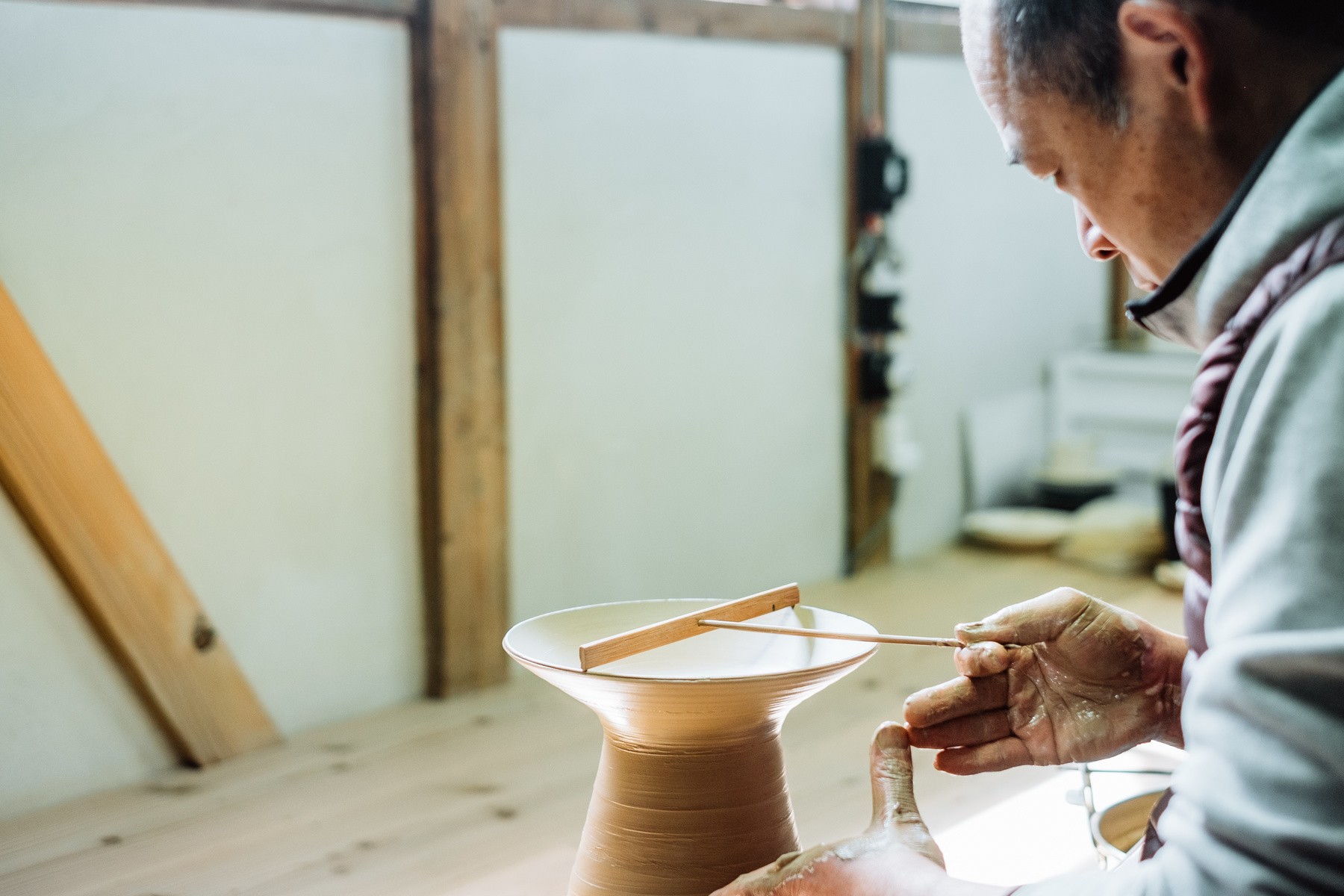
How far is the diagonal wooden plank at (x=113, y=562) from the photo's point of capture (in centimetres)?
201

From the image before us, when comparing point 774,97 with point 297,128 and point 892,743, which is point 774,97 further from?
point 892,743

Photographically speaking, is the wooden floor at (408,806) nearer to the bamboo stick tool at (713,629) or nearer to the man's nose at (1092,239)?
the bamboo stick tool at (713,629)

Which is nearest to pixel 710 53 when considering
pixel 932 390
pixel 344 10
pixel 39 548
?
pixel 344 10

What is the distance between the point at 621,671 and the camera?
4.29 feet

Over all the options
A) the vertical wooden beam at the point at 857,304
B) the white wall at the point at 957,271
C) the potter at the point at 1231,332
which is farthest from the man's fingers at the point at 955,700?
the white wall at the point at 957,271

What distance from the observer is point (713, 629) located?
135 cm

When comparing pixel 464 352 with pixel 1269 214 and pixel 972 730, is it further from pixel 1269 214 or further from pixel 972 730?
pixel 1269 214

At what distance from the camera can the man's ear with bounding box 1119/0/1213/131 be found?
84 centimetres

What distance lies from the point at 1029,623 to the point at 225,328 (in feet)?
5.10

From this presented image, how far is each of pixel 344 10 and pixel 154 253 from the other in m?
0.57

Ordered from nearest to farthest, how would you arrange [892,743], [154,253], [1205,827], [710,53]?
A: 1. [1205,827]
2. [892,743]
3. [154,253]
4. [710,53]

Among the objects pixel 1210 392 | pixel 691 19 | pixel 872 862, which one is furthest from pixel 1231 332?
pixel 691 19

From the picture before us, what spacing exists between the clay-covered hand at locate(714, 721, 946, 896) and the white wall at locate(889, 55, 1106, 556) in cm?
260

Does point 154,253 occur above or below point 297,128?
below
